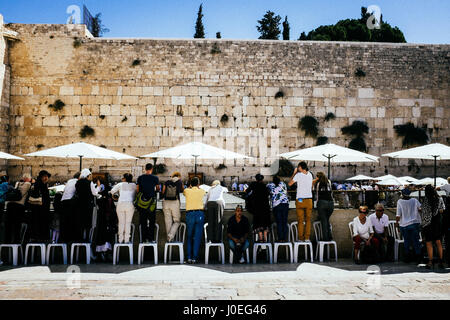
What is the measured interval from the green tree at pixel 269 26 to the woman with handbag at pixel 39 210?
24561mm

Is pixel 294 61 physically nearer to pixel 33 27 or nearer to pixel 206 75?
pixel 206 75

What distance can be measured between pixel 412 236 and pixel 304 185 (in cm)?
199

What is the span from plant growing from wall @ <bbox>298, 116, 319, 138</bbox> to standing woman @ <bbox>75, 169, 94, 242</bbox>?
9799 mm

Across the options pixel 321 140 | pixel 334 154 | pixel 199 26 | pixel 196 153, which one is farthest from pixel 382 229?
pixel 199 26

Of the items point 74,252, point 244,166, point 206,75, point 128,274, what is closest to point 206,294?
point 128,274

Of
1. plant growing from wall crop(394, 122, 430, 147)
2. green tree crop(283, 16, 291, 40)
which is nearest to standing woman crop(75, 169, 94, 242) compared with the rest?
plant growing from wall crop(394, 122, 430, 147)

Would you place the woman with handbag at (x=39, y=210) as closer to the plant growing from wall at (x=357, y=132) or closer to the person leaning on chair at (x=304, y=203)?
the person leaning on chair at (x=304, y=203)

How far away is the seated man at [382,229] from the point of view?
23.5 ft

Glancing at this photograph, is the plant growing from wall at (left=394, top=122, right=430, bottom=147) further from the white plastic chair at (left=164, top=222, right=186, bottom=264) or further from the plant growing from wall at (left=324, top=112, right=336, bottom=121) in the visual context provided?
the white plastic chair at (left=164, top=222, right=186, bottom=264)

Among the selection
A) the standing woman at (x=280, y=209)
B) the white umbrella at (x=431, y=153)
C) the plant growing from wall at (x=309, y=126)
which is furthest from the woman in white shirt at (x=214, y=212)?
the plant growing from wall at (x=309, y=126)

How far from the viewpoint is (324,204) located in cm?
740

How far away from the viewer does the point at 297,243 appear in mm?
7215

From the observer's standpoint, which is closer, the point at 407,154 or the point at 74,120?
the point at 407,154

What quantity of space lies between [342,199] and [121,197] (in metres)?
5.21
